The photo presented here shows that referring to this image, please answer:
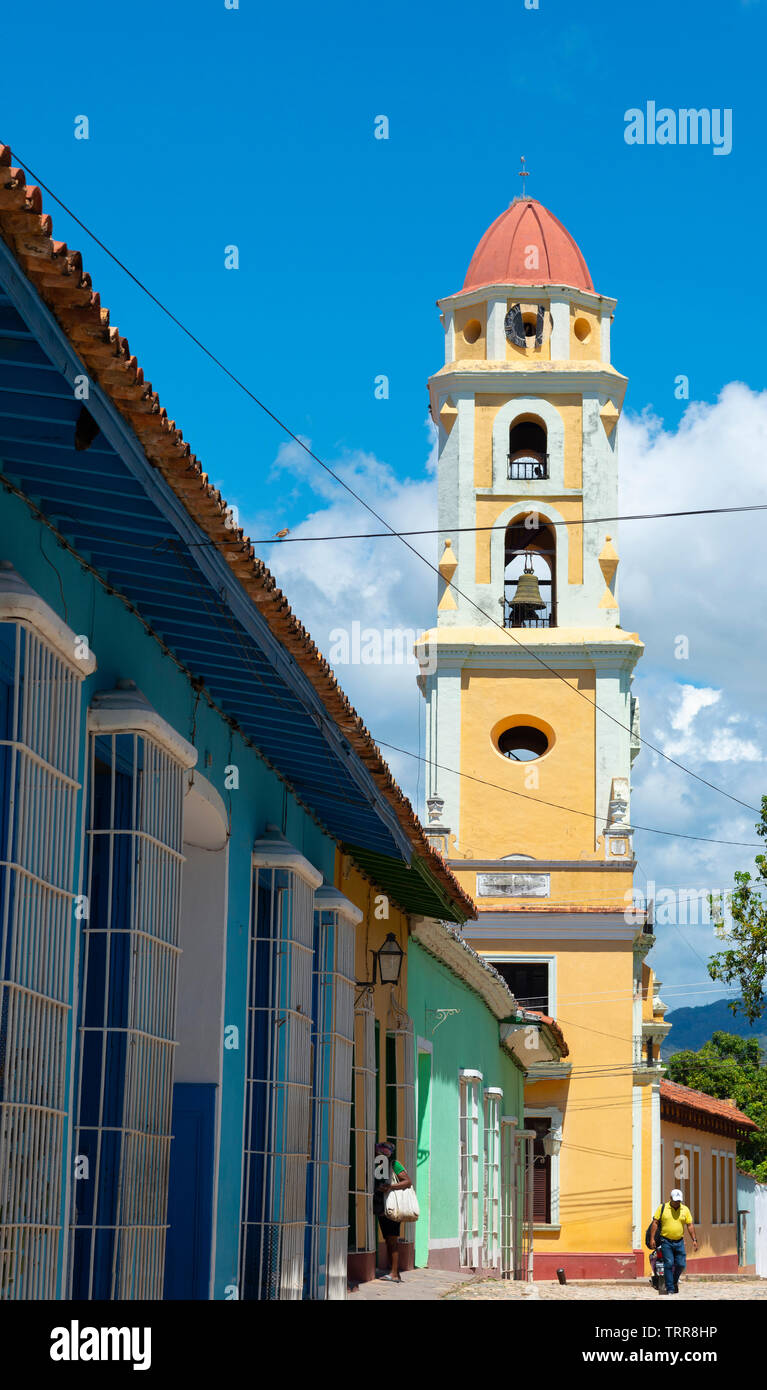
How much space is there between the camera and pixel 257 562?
684 cm

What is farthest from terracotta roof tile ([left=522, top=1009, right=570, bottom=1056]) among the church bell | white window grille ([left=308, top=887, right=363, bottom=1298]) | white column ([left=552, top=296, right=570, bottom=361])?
white window grille ([left=308, top=887, right=363, bottom=1298])

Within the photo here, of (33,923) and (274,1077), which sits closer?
(33,923)

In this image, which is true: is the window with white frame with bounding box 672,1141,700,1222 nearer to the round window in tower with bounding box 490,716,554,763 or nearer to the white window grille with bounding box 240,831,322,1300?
the round window in tower with bounding box 490,716,554,763

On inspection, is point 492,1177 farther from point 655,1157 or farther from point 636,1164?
point 655,1157

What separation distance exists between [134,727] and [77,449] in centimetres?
157

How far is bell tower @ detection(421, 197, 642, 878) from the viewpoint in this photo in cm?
2989

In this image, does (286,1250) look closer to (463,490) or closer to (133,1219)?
(133,1219)

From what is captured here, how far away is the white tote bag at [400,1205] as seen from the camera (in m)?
13.5

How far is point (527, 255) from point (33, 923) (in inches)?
1052

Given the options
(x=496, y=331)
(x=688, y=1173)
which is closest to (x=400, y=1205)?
(x=496, y=331)

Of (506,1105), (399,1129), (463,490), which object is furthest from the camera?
(463,490)

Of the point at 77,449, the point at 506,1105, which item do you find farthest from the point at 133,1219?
the point at 506,1105

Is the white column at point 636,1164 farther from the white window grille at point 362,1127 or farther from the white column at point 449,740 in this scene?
the white window grille at point 362,1127

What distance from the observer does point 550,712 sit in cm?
3027
